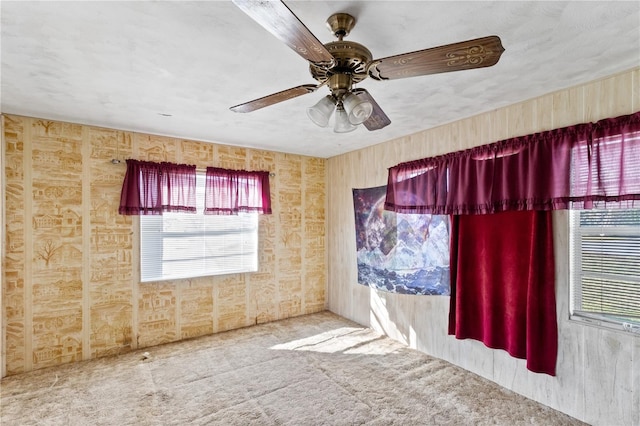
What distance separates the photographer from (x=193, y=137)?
12.8 feet

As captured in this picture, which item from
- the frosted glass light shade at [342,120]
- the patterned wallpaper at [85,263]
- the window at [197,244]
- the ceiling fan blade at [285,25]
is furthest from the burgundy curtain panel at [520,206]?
the patterned wallpaper at [85,263]

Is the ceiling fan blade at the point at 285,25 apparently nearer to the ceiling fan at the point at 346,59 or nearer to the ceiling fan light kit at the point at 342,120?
the ceiling fan at the point at 346,59

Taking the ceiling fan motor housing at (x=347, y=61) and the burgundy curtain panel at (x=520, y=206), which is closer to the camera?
the ceiling fan motor housing at (x=347, y=61)

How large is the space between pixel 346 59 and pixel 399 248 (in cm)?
273

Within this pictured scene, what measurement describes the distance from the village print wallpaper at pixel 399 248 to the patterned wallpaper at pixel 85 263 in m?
1.66

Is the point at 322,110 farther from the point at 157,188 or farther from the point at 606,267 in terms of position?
the point at 157,188

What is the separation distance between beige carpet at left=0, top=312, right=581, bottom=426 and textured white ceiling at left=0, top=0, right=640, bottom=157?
2.53 m

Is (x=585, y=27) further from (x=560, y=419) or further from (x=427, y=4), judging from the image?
(x=560, y=419)

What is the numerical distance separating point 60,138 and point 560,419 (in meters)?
5.19

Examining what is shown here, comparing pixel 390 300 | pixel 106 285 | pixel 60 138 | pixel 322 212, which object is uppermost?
pixel 60 138

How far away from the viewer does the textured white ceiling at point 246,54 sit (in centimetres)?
155

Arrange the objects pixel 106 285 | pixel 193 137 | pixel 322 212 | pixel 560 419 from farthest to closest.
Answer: pixel 322 212, pixel 193 137, pixel 106 285, pixel 560 419

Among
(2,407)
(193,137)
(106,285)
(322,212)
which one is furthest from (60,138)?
(322,212)

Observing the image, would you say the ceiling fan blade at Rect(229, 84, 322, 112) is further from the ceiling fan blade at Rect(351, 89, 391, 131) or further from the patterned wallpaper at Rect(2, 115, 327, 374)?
the patterned wallpaper at Rect(2, 115, 327, 374)
